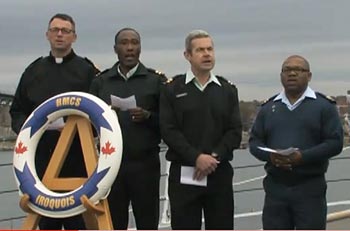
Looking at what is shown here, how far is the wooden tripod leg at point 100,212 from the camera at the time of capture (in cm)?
530

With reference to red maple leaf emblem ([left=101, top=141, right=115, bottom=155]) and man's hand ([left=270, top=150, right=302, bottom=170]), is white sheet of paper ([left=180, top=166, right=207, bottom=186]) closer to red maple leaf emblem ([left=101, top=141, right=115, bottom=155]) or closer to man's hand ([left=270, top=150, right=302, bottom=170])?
man's hand ([left=270, top=150, right=302, bottom=170])

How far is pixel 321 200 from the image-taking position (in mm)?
5645

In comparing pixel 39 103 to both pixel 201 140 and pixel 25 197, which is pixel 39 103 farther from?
pixel 201 140

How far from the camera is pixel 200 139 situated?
5.65m

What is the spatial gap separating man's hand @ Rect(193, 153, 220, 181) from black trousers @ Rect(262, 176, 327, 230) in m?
0.42

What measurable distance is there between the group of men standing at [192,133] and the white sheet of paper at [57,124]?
217 millimetres

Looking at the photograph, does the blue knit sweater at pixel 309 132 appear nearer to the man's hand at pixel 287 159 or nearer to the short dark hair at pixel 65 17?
the man's hand at pixel 287 159

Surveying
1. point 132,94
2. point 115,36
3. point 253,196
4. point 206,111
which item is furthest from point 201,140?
point 253,196

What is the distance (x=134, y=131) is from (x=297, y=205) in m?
1.17

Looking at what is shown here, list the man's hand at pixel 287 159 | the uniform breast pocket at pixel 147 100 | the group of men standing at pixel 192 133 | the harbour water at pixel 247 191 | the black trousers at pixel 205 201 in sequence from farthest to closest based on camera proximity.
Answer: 1. the harbour water at pixel 247 191
2. the uniform breast pocket at pixel 147 100
3. the black trousers at pixel 205 201
4. the group of men standing at pixel 192 133
5. the man's hand at pixel 287 159

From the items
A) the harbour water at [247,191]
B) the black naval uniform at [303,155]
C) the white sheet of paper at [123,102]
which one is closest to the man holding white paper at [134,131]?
the white sheet of paper at [123,102]

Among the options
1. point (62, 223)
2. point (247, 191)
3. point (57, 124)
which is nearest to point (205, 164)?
point (57, 124)

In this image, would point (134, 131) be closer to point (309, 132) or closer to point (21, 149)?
point (21, 149)

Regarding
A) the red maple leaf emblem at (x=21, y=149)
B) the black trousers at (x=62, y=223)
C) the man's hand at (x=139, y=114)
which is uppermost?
the man's hand at (x=139, y=114)
